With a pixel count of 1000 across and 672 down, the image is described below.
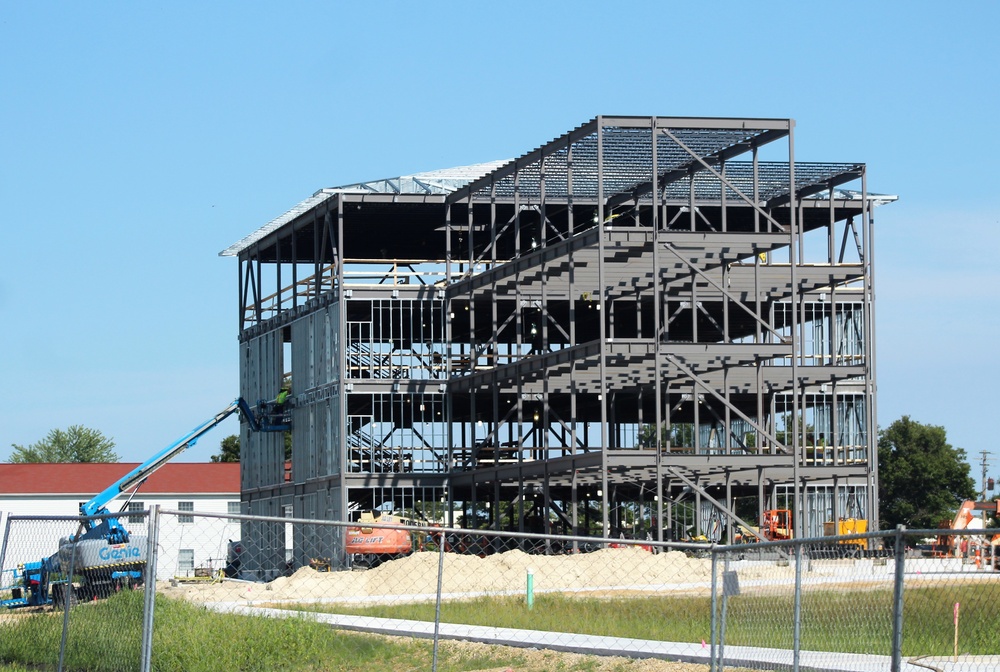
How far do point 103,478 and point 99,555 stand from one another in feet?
172

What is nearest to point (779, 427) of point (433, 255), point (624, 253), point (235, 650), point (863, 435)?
point (863, 435)

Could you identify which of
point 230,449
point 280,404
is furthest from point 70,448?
point 280,404

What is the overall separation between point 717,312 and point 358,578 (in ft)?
71.8

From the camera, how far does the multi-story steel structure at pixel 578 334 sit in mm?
40375

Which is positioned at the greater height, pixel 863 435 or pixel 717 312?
pixel 717 312

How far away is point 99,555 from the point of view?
107 feet

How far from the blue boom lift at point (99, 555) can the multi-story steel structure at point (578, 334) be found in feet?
7.35

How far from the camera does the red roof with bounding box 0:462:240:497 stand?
82.1 meters

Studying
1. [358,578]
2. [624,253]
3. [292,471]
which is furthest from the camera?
[292,471]

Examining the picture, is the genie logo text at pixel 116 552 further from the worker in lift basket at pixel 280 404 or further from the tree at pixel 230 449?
the tree at pixel 230 449

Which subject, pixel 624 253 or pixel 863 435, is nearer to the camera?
pixel 624 253

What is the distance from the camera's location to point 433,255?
61.3 metres

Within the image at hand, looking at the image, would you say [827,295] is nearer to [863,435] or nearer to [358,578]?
[863,435]

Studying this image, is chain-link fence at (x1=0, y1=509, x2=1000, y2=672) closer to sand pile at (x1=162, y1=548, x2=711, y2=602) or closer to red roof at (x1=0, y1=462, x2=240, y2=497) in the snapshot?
sand pile at (x1=162, y1=548, x2=711, y2=602)
